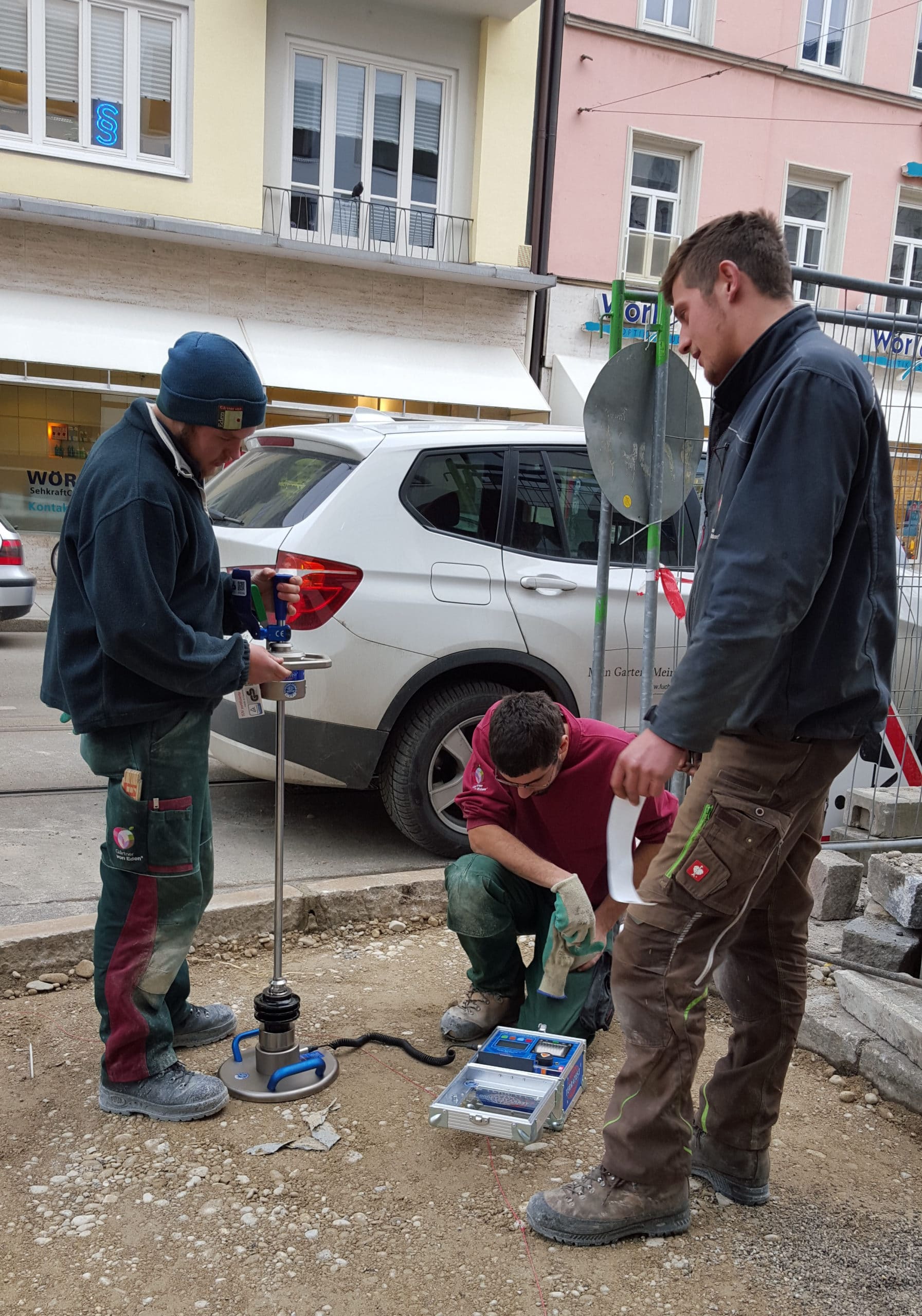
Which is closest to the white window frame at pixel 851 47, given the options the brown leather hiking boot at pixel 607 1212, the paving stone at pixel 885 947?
the paving stone at pixel 885 947

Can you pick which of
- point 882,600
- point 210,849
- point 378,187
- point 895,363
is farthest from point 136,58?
point 882,600

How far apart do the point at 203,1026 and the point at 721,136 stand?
16.3 m

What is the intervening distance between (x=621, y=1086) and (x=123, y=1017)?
1.33 metres

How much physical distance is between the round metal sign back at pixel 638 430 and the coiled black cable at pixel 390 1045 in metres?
1.86

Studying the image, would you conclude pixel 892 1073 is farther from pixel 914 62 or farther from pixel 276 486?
pixel 914 62

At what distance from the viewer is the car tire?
4.77 m

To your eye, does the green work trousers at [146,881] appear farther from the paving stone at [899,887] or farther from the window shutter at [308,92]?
the window shutter at [308,92]

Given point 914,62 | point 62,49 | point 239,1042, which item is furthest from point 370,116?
point 239,1042

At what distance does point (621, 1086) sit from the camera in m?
2.41

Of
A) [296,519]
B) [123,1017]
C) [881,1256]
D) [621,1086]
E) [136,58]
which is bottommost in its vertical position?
[881,1256]

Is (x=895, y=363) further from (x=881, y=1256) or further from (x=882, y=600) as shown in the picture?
(x=881, y=1256)

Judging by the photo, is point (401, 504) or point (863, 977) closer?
point (863, 977)

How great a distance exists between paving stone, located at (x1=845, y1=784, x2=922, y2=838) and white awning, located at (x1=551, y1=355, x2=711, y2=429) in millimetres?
11640

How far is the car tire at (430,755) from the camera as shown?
4773mm
